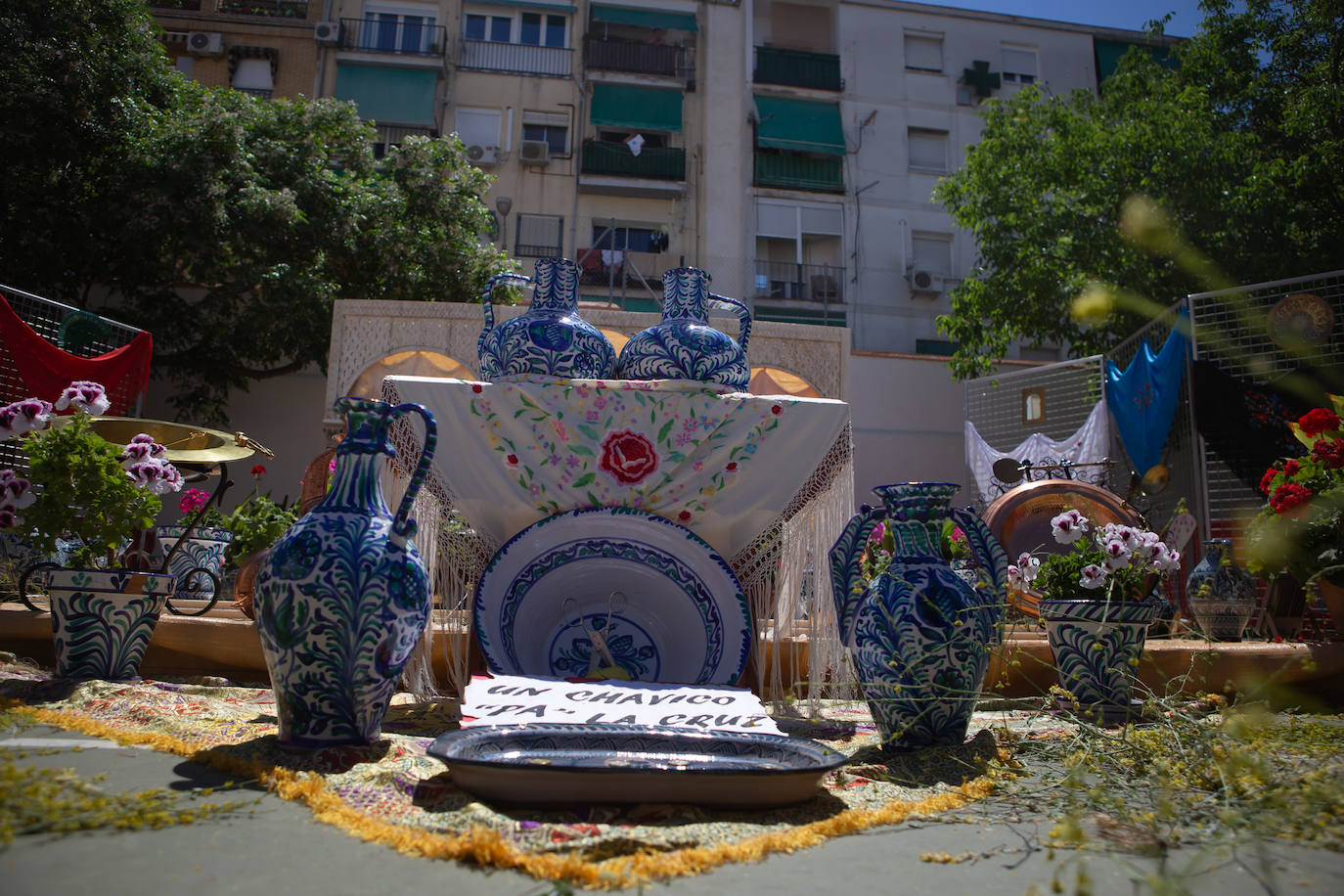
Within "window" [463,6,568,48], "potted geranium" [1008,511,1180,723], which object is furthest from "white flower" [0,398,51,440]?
"window" [463,6,568,48]

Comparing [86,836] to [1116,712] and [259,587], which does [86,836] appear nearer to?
[259,587]

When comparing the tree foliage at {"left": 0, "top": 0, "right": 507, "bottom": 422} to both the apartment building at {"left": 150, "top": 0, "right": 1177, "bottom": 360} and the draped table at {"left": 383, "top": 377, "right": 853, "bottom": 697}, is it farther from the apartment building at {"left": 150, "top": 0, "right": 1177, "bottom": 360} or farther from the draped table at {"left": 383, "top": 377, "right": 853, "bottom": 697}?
the draped table at {"left": 383, "top": 377, "right": 853, "bottom": 697}

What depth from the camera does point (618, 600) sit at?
2.75m

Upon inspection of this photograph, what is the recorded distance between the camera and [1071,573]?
3.07m

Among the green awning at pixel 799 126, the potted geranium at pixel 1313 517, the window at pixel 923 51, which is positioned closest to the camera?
the potted geranium at pixel 1313 517

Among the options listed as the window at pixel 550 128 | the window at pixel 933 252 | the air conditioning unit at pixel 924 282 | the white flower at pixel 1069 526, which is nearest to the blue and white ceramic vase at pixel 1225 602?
the white flower at pixel 1069 526

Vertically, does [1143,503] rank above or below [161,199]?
below

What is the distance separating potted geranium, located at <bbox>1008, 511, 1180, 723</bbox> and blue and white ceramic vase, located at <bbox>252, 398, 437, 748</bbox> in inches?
78.2

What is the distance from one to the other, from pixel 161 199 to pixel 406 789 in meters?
10.5

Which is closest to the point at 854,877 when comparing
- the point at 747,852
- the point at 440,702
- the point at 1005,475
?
the point at 747,852

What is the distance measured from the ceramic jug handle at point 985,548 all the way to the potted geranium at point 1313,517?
1.77 metres

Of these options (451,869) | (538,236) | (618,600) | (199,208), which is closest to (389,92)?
(538,236)

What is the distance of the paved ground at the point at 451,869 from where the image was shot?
1.06m

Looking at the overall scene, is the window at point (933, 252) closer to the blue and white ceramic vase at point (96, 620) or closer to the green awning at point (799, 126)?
the green awning at point (799, 126)
